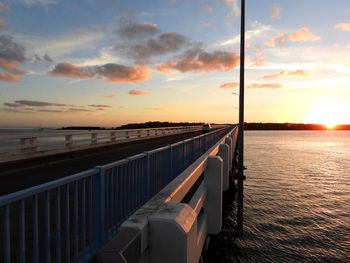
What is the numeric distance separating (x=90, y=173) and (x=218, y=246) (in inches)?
244

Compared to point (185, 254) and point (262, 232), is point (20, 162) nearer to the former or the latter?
point (262, 232)

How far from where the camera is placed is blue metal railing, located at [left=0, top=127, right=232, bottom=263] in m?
2.48

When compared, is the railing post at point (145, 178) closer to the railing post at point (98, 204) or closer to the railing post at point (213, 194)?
the railing post at point (98, 204)

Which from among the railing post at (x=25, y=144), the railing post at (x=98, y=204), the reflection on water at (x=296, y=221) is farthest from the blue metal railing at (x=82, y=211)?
the railing post at (x=25, y=144)

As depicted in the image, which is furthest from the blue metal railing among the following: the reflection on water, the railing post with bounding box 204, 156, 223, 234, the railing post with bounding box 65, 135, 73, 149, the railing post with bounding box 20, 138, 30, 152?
the railing post with bounding box 65, 135, 73, 149

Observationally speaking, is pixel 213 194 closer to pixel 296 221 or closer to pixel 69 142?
pixel 296 221

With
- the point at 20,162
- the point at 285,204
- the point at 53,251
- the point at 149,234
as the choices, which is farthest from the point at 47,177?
the point at 285,204

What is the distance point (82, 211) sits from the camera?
317cm

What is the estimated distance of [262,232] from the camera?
1013 cm

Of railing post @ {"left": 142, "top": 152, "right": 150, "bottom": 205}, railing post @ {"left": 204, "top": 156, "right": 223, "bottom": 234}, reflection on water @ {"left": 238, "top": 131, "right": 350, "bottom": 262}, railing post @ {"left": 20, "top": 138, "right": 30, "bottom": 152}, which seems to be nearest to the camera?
railing post @ {"left": 142, "top": 152, "right": 150, "bottom": 205}

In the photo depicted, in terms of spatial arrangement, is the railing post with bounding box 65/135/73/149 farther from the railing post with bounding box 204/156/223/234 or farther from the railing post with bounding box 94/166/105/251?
the railing post with bounding box 94/166/105/251

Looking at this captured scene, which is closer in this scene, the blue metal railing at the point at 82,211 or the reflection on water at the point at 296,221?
the blue metal railing at the point at 82,211

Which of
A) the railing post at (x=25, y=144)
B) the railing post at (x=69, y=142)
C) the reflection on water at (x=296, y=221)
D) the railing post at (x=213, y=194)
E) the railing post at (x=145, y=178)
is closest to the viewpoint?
the railing post at (x=145, y=178)

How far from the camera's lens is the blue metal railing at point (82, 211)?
2.48 meters
